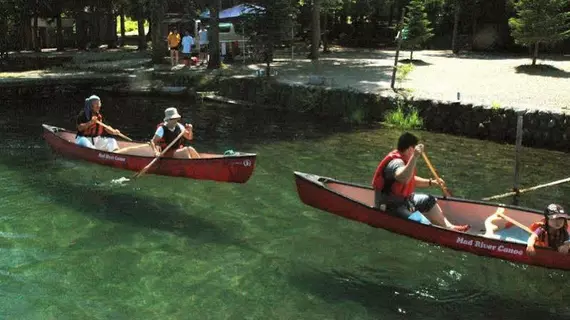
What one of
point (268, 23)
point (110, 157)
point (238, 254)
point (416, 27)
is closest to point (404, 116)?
point (268, 23)

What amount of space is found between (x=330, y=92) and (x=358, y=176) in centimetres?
772

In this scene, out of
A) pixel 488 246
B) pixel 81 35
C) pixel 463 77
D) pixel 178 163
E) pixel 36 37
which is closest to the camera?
pixel 488 246

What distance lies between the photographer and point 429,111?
17609 mm

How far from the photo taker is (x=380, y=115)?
1862 cm

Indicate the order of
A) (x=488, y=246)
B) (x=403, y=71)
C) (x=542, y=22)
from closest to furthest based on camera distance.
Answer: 1. (x=488, y=246)
2. (x=403, y=71)
3. (x=542, y=22)

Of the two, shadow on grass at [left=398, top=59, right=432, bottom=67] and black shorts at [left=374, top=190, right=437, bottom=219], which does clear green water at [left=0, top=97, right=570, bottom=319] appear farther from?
shadow on grass at [left=398, top=59, right=432, bottom=67]

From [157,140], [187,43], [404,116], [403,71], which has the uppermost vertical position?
[187,43]

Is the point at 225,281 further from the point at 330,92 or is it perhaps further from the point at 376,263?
the point at 330,92

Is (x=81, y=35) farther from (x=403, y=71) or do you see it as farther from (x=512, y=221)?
(x=512, y=221)

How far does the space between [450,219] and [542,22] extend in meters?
16.0

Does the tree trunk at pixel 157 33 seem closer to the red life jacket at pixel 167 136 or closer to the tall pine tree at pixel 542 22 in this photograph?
the tall pine tree at pixel 542 22

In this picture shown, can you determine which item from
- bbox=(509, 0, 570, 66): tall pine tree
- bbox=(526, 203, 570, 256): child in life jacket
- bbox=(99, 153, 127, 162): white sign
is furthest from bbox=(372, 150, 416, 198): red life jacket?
bbox=(509, 0, 570, 66): tall pine tree

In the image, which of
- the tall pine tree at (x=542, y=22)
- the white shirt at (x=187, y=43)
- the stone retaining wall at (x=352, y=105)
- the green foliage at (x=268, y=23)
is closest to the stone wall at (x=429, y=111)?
the stone retaining wall at (x=352, y=105)

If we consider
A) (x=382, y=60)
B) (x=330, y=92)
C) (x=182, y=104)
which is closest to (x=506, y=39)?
(x=382, y=60)
